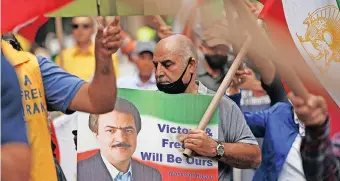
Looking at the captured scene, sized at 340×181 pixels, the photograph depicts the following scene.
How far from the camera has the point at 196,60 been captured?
323cm

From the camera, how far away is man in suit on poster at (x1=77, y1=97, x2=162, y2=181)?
11.2 feet

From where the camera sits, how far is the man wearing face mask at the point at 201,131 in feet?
10.6

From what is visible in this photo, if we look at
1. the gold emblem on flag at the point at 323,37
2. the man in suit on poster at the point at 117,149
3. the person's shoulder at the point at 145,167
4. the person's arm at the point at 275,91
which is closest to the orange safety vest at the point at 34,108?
the man in suit on poster at the point at 117,149

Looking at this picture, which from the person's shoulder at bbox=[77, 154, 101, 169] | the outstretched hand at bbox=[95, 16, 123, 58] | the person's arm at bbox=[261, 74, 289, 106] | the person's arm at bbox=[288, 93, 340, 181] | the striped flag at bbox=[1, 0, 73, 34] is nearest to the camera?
the person's arm at bbox=[288, 93, 340, 181]

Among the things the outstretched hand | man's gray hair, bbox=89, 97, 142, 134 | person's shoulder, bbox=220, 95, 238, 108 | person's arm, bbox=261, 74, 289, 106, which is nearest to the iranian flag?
person's arm, bbox=261, 74, 289, 106

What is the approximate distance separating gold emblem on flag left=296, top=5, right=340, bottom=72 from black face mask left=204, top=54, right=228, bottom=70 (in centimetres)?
31

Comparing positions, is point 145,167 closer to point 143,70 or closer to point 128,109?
point 128,109

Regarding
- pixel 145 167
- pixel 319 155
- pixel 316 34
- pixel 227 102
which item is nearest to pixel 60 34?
pixel 145 167

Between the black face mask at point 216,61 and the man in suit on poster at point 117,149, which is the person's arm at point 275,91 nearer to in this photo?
the black face mask at point 216,61

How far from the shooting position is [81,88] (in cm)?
321

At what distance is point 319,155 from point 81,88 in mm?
1126

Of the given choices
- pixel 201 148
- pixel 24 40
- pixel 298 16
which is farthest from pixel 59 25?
pixel 298 16

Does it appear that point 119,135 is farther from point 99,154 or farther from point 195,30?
point 195,30

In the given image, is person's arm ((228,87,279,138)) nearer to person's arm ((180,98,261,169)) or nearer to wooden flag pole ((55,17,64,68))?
person's arm ((180,98,261,169))
